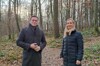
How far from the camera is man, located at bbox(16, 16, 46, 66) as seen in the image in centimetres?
664

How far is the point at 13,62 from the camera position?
40.4 ft

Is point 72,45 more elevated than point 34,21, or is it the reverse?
point 34,21

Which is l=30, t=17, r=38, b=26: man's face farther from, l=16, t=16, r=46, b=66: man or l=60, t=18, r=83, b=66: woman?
l=60, t=18, r=83, b=66: woman

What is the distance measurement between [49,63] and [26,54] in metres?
5.80

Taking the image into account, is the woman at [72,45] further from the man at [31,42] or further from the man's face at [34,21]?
the man's face at [34,21]

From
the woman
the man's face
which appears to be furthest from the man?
the woman

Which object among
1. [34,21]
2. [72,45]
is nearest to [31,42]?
Answer: [34,21]

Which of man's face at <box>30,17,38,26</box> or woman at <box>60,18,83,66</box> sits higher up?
man's face at <box>30,17,38,26</box>

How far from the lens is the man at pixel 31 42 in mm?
6641

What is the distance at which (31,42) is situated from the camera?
264 inches

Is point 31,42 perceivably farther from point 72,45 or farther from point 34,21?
point 72,45

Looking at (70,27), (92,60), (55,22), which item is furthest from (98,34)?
(70,27)

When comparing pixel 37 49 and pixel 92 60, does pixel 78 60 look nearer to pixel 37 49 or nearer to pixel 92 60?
pixel 37 49

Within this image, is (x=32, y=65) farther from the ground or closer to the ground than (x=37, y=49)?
closer to the ground
